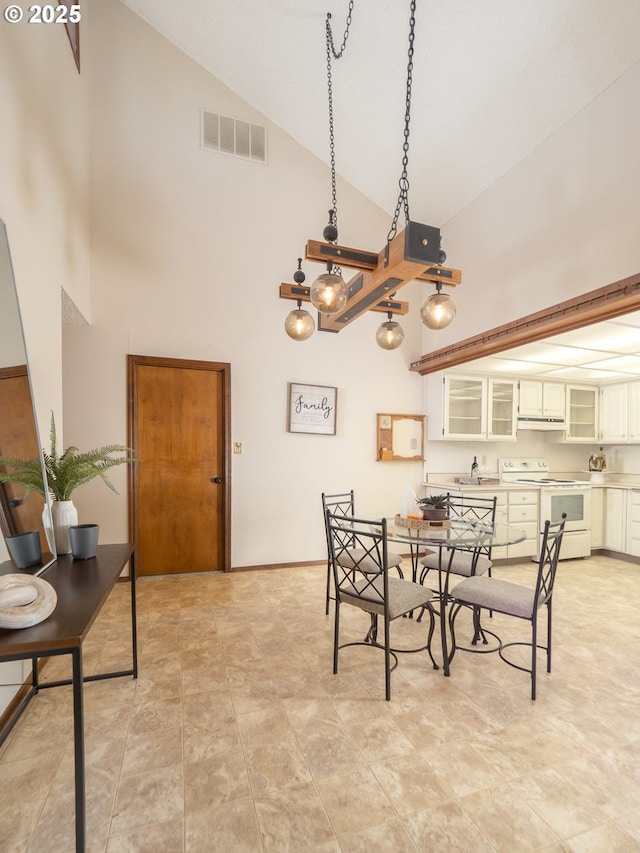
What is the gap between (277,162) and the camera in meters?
4.48

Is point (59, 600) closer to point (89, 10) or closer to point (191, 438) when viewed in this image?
point (191, 438)

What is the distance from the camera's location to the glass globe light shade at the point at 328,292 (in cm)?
213

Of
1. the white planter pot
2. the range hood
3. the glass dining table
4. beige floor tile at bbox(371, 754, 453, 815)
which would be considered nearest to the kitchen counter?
the range hood

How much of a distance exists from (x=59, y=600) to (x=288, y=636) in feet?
5.72

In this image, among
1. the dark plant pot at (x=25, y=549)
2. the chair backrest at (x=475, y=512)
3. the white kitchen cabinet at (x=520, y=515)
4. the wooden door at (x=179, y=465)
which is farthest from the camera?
the white kitchen cabinet at (x=520, y=515)

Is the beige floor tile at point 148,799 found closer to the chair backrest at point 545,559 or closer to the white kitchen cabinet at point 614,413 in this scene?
the chair backrest at point 545,559

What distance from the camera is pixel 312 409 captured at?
4590mm

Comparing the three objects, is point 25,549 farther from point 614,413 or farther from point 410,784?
point 614,413

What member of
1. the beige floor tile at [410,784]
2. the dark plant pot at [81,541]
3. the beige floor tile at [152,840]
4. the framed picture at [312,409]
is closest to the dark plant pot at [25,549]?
the dark plant pot at [81,541]

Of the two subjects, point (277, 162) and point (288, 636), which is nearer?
point (288, 636)

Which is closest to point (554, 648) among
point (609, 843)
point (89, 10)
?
point (609, 843)

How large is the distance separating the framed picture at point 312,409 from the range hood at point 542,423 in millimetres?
2336

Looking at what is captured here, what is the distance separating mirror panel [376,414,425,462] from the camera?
16.1 ft

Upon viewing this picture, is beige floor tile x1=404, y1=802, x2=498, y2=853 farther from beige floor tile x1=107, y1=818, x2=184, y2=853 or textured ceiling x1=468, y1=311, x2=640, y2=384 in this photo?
textured ceiling x1=468, y1=311, x2=640, y2=384
